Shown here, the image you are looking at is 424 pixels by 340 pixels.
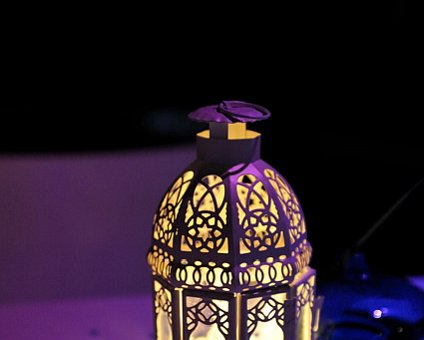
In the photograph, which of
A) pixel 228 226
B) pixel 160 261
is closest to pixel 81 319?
pixel 160 261

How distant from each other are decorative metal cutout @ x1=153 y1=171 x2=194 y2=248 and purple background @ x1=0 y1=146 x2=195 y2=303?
1.70ft

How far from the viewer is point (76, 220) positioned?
132 centimetres

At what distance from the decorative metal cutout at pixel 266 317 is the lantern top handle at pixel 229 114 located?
0.23 metres

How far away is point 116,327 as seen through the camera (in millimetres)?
1067

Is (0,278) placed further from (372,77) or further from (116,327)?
(372,77)

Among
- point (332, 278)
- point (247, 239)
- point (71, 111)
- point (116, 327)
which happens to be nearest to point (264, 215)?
point (247, 239)

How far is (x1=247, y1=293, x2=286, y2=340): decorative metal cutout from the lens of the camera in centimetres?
Answer: 77

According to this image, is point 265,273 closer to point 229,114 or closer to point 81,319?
point 229,114

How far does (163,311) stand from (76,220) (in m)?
0.54

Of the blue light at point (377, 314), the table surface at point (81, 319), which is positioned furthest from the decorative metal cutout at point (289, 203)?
the table surface at point (81, 319)

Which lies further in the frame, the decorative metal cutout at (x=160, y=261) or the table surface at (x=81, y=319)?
the table surface at (x=81, y=319)

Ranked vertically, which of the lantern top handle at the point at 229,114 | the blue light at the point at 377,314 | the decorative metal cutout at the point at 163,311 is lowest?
the blue light at the point at 377,314

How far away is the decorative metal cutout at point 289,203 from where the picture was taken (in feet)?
2.63

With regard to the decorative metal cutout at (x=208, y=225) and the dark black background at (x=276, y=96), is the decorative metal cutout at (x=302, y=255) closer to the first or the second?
the decorative metal cutout at (x=208, y=225)
